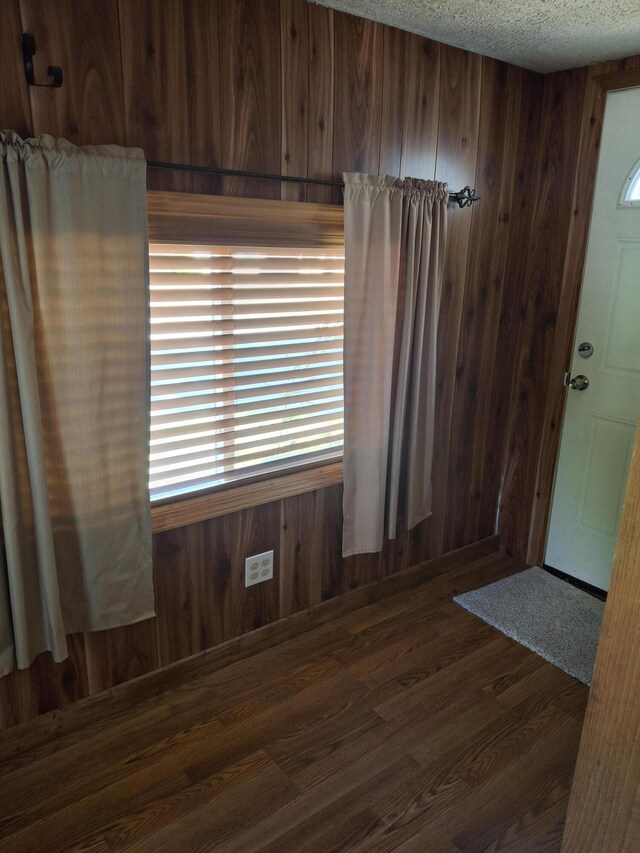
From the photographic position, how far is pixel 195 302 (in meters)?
2.04

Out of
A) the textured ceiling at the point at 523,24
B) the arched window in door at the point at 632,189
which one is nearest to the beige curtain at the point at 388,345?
the textured ceiling at the point at 523,24

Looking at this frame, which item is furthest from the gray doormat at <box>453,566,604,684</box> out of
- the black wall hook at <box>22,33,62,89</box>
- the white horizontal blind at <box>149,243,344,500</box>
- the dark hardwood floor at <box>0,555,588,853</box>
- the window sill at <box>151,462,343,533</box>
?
the black wall hook at <box>22,33,62,89</box>

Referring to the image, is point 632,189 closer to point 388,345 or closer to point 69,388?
point 388,345

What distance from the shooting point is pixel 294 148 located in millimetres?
2139

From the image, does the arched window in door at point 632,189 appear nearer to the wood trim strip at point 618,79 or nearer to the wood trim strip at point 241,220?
the wood trim strip at point 618,79

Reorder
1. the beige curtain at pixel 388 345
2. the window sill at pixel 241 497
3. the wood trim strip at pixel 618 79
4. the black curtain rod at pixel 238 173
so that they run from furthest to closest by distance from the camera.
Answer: the wood trim strip at pixel 618 79
the beige curtain at pixel 388 345
the window sill at pixel 241 497
the black curtain rod at pixel 238 173

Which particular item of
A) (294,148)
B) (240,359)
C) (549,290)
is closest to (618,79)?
(549,290)

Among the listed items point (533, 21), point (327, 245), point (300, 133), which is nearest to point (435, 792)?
point (327, 245)

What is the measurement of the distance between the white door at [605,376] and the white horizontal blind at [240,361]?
125 centimetres

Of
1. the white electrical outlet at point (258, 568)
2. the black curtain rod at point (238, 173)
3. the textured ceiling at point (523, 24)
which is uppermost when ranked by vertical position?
the textured ceiling at point (523, 24)

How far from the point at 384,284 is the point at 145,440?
108 centimetres

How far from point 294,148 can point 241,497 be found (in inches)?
49.4

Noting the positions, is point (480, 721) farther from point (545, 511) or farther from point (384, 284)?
point (384, 284)

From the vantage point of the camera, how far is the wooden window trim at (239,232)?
1.91m
